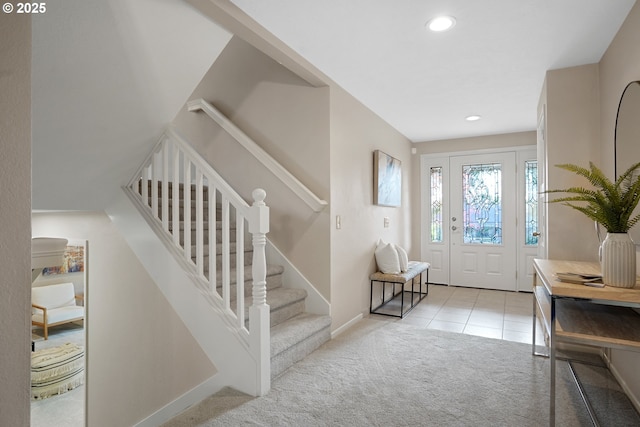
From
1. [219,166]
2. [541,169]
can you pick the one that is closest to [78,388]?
[219,166]

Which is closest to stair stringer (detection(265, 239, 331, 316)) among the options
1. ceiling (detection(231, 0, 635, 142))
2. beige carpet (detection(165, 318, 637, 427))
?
beige carpet (detection(165, 318, 637, 427))

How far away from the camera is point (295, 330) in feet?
8.41

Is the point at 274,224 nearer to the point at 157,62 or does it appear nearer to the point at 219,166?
the point at 219,166

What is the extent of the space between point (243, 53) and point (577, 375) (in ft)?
12.4

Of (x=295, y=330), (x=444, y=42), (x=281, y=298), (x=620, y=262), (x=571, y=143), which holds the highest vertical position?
(x=444, y=42)

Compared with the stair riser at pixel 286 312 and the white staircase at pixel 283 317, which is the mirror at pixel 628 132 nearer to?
the white staircase at pixel 283 317

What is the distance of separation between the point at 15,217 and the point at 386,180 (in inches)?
147

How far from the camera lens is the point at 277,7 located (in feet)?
6.56

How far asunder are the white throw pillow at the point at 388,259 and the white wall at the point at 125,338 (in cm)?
216

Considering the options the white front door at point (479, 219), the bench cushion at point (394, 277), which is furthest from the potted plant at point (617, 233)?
the white front door at point (479, 219)

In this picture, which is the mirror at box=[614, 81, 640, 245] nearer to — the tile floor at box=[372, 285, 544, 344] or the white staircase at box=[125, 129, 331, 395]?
the tile floor at box=[372, 285, 544, 344]

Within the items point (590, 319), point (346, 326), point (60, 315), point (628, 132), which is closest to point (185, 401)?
point (346, 326)

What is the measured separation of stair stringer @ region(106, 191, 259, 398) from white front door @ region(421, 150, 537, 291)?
4.07m

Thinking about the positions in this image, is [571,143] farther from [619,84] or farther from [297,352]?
[297,352]
